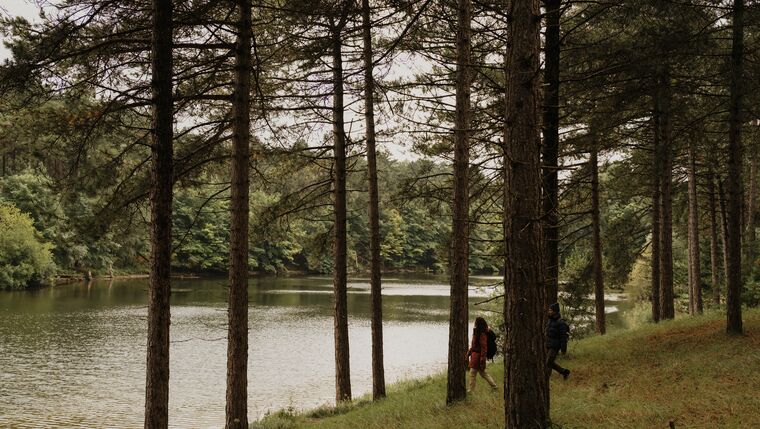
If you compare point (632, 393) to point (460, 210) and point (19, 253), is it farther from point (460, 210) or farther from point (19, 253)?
point (19, 253)

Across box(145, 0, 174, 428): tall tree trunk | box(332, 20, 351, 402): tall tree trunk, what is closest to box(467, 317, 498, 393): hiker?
box(332, 20, 351, 402): tall tree trunk

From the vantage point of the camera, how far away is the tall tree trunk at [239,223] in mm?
8266

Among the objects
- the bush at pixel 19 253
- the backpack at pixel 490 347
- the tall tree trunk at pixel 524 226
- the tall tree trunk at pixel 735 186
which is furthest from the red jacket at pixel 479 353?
the bush at pixel 19 253

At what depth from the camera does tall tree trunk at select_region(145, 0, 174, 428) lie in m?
7.05

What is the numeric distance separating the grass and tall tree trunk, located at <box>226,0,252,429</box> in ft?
6.54

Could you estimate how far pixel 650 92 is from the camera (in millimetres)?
11516

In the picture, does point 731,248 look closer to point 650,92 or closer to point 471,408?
point 650,92

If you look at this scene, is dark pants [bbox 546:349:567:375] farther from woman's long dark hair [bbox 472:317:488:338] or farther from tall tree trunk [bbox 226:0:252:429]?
tall tree trunk [bbox 226:0:252:429]

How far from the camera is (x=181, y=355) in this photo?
78.4 ft

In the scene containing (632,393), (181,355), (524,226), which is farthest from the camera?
(181,355)

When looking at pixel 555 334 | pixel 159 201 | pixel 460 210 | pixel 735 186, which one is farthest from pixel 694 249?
pixel 159 201

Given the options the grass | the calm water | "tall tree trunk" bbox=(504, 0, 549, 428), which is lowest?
the calm water

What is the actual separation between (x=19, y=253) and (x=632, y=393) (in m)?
51.4

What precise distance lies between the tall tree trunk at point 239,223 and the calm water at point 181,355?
1.40ft
